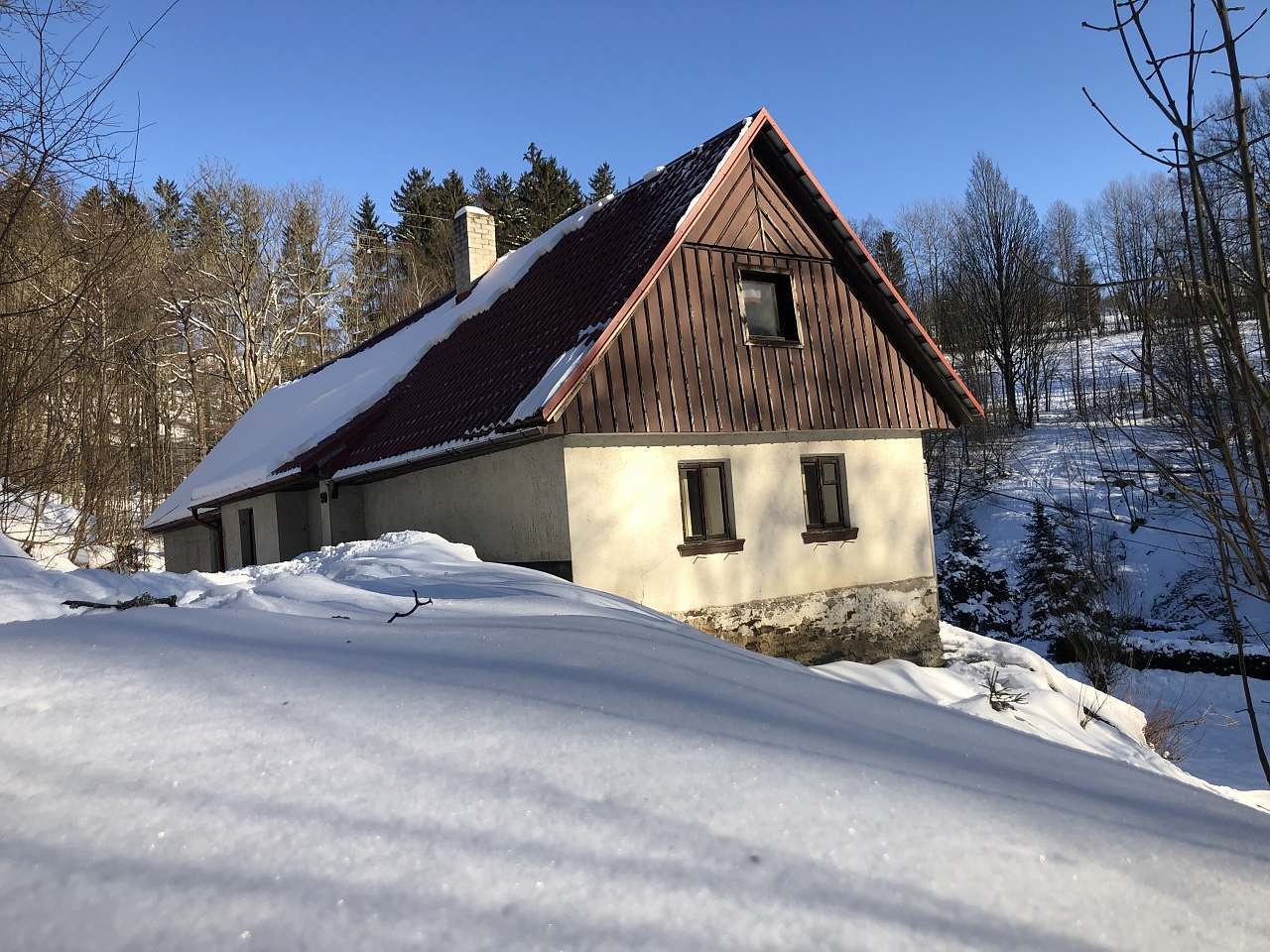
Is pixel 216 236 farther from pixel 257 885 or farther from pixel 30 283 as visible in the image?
pixel 257 885

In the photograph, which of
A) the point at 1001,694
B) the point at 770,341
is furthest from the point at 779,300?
the point at 1001,694

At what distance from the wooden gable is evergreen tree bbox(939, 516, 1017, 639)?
1034 centimetres

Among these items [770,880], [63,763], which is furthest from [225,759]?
[770,880]

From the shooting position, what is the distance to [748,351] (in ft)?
34.8

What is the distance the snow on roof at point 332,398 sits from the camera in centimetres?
1373

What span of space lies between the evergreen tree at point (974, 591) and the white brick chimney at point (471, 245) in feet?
45.8

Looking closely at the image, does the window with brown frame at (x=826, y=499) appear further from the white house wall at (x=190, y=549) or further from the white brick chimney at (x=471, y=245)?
the white house wall at (x=190, y=549)

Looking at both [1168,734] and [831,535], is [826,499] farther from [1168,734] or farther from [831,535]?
[1168,734]

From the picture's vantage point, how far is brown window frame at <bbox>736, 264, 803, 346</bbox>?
35.1 feet

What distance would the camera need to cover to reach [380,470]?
37.0 ft

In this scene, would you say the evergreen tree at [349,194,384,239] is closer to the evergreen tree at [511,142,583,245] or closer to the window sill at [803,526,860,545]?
the evergreen tree at [511,142,583,245]

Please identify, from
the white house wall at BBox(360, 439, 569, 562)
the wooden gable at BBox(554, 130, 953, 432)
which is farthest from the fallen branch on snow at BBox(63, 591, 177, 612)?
the white house wall at BBox(360, 439, 569, 562)

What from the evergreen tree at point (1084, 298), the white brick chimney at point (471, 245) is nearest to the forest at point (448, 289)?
the evergreen tree at point (1084, 298)

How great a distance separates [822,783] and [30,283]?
21.9 feet
